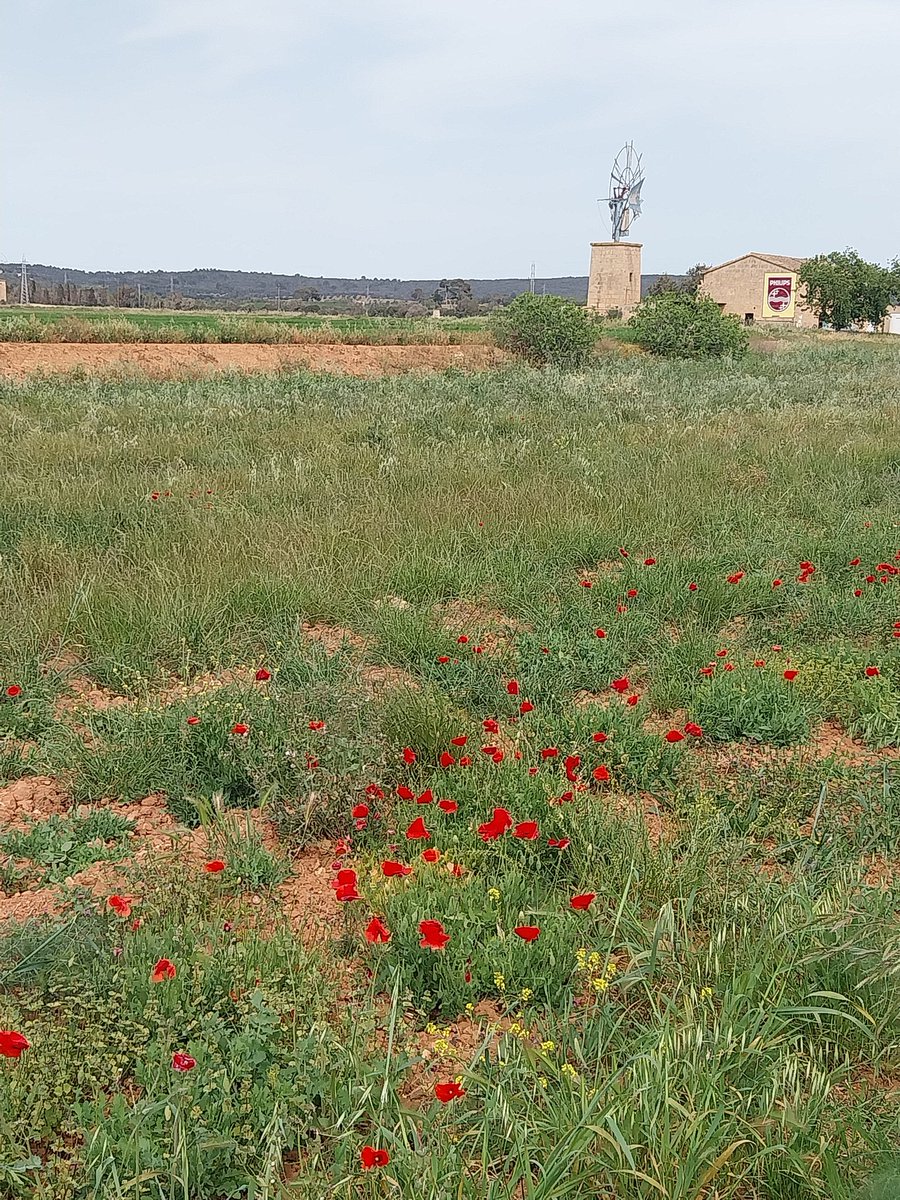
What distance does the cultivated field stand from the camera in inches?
81.7

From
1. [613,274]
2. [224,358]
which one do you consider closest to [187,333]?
[224,358]

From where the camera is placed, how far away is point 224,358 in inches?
988

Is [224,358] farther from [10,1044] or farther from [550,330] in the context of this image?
[10,1044]

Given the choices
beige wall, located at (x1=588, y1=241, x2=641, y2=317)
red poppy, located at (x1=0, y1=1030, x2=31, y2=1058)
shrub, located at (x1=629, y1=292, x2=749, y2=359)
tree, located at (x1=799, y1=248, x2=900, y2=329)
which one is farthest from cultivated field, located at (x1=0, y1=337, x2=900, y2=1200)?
tree, located at (x1=799, y1=248, x2=900, y2=329)

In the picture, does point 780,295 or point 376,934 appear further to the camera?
point 780,295

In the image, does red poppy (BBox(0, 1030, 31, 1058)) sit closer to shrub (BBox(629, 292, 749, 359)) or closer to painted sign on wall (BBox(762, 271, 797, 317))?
shrub (BBox(629, 292, 749, 359))

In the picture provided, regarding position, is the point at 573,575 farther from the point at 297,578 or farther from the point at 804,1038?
Answer: the point at 804,1038

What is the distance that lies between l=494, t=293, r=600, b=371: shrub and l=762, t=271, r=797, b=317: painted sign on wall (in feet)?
165

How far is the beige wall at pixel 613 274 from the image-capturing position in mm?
61031

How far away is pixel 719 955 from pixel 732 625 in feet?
10.7

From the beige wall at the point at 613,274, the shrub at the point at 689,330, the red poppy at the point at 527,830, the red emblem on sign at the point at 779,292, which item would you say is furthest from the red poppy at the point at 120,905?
the red emblem on sign at the point at 779,292

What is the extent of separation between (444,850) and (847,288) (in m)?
74.9

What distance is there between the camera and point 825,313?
71938 millimetres

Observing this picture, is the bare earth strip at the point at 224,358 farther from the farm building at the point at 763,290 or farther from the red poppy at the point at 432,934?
the farm building at the point at 763,290
